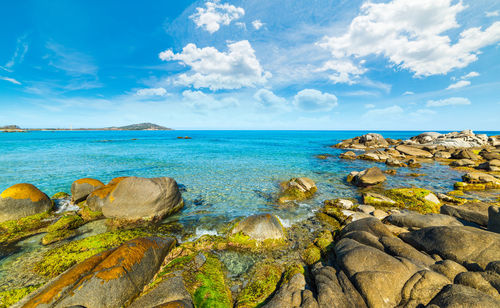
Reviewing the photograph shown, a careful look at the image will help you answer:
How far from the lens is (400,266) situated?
5.18m

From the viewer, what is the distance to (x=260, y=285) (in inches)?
238

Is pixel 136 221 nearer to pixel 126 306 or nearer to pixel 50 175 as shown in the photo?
pixel 126 306

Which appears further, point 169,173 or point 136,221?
point 169,173

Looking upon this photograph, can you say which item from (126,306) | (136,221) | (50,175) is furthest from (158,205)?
(50,175)

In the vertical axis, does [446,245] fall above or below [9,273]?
above

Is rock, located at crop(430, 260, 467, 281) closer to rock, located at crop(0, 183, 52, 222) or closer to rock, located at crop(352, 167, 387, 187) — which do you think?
rock, located at crop(352, 167, 387, 187)

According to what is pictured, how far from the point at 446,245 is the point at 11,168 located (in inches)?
1530

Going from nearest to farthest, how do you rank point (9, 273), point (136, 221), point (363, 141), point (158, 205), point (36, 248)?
1. point (9, 273)
2. point (36, 248)
3. point (136, 221)
4. point (158, 205)
5. point (363, 141)

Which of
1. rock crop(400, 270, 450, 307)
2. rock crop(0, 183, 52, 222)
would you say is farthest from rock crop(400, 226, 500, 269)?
rock crop(0, 183, 52, 222)

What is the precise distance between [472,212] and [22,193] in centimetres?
2316

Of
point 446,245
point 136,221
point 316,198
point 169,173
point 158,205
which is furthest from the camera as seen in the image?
point 169,173

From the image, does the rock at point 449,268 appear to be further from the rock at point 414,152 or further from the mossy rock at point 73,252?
the rock at point 414,152

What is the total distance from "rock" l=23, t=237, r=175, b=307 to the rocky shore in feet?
0.08

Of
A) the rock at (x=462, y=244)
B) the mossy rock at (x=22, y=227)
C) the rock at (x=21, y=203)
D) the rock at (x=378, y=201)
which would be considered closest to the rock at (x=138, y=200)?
the mossy rock at (x=22, y=227)
